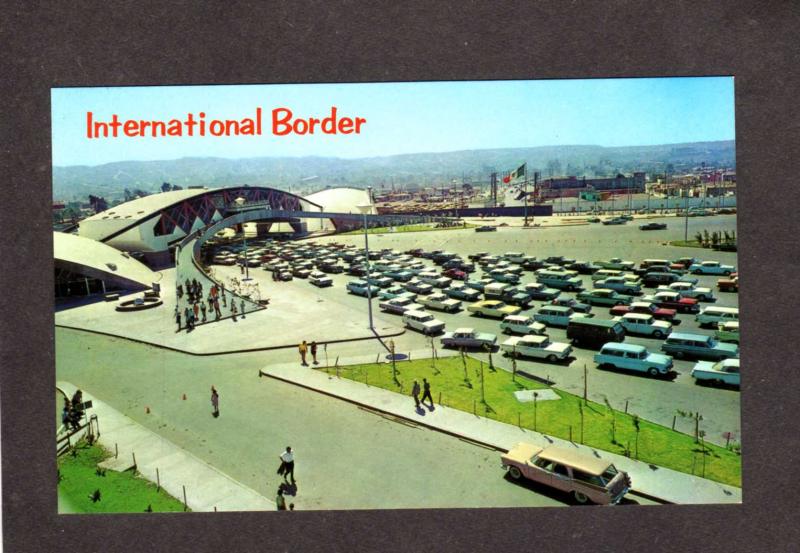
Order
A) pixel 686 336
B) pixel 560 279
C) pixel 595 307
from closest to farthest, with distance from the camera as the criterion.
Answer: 1. pixel 686 336
2. pixel 560 279
3. pixel 595 307

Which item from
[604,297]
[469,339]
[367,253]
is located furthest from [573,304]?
[367,253]

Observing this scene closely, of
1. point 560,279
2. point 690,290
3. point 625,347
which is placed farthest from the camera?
point 560,279

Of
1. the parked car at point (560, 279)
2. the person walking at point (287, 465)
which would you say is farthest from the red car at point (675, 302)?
the person walking at point (287, 465)

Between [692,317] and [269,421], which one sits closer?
[269,421]

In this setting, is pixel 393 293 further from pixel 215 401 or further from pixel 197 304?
pixel 215 401

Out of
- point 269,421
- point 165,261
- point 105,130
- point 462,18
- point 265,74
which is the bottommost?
point 269,421

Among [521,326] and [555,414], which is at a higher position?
[521,326]

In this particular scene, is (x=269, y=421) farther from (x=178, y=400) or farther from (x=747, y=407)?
(x=747, y=407)

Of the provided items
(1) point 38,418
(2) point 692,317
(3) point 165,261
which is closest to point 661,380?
(2) point 692,317
